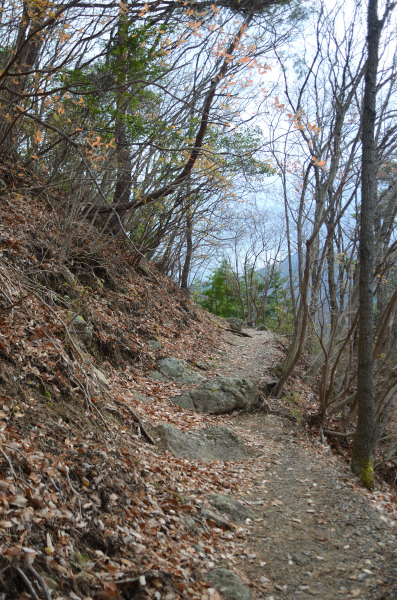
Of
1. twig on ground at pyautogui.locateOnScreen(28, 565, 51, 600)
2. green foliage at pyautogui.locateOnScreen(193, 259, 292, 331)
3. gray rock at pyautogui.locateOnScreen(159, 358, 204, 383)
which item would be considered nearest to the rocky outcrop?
gray rock at pyautogui.locateOnScreen(159, 358, 204, 383)

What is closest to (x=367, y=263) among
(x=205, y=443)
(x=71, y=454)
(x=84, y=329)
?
(x=205, y=443)

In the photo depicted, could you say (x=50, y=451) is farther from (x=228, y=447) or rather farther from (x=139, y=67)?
(x=139, y=67)

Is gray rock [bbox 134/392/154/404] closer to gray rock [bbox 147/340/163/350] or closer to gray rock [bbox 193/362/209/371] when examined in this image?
gray rock [bbox 147/340/163/350]

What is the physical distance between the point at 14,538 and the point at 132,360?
517 cm

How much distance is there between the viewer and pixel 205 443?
18.3ft

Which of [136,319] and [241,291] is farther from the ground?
[241,291]

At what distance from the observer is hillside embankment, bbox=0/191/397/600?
2.47m

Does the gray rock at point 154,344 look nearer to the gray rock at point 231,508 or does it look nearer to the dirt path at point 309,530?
the dirt path at point 309,530

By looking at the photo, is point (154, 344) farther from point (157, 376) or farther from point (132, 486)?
point (132, 486)

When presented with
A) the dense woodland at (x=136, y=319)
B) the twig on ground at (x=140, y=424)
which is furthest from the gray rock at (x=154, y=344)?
the twig on ground at (x=140, y=424)

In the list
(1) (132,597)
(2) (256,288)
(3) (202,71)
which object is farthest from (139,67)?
(2) (256,288)

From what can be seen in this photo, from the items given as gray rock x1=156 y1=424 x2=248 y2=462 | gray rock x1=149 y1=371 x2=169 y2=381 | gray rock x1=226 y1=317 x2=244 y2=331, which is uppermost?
gray rock x1=226 y1=317 x2=244 y2=331

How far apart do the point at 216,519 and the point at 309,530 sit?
1.06 meters

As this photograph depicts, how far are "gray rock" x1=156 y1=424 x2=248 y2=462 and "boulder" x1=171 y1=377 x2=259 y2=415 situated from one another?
3.29 feet
